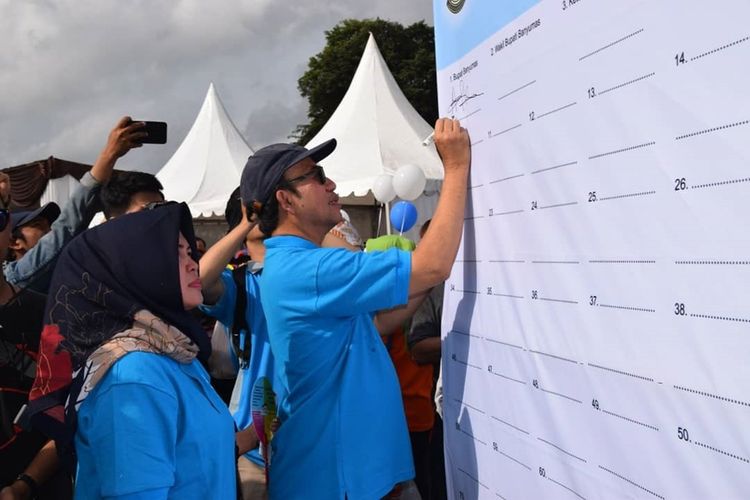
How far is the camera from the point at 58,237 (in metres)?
2.29

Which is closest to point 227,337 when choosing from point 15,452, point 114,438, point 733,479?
point 15,452

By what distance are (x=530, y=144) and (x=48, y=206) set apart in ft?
7.90

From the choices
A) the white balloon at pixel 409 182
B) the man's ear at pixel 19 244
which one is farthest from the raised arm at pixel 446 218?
the white balloon at pixel 409 182

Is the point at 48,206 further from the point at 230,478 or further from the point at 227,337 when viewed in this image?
the point at 230,478

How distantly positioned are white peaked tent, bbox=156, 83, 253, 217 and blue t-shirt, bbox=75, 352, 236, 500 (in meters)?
9.98

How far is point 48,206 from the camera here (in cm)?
282

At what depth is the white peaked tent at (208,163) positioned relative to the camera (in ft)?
39.3

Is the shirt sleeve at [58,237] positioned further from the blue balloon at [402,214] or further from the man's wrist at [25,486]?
the blue balloon at [402,214]

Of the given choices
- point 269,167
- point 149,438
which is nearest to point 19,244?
point 269,167

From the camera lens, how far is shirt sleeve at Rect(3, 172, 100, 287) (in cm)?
228

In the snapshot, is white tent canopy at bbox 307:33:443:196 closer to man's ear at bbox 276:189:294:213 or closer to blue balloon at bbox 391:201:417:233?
blue balloon at bbox 391:201:417:233

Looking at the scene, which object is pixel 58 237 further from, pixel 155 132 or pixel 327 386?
pixel 327 386

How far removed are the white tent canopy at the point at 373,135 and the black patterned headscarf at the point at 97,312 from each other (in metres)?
7.46

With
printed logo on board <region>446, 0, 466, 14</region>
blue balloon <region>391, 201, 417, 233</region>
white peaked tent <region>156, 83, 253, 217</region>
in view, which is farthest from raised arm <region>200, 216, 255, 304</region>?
white peaked tent <region>156, 83, 253, 217</region>
